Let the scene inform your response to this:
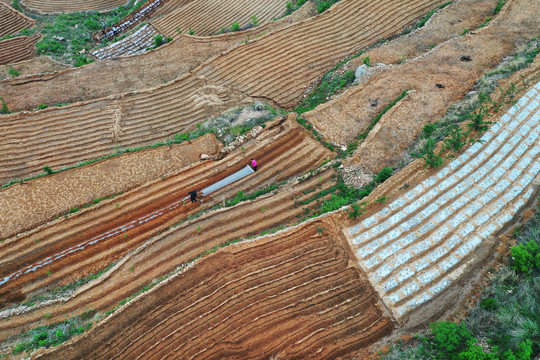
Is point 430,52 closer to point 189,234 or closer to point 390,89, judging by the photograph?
point 390,89

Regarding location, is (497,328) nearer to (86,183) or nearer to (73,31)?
(86,183)

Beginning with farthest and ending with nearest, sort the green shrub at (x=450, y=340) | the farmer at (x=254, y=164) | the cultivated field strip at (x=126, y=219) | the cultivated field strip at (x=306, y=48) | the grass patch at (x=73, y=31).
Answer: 1. the grass patch at (x=73, y=31)
2. the cultivated field strip at (x=306, y=48)
3. the farmer at (x=254, y=164)
4. the cultivated field strip at (x=126, y=219)
5. the green shrub at (x=450, y=340)

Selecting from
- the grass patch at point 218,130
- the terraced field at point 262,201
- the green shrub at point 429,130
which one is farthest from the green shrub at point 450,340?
the grass patch at point 218,130

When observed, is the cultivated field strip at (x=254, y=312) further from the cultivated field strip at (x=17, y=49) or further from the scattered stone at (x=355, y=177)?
the cultivated field strip at (x=17, y=49)

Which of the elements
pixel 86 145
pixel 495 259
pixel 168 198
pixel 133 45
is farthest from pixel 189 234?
pixel 133 45

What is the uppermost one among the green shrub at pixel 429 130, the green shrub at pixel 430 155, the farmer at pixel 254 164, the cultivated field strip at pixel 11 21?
the cultivated field strip at pixel 11 21

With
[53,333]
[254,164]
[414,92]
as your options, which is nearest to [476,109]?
[414,92]
